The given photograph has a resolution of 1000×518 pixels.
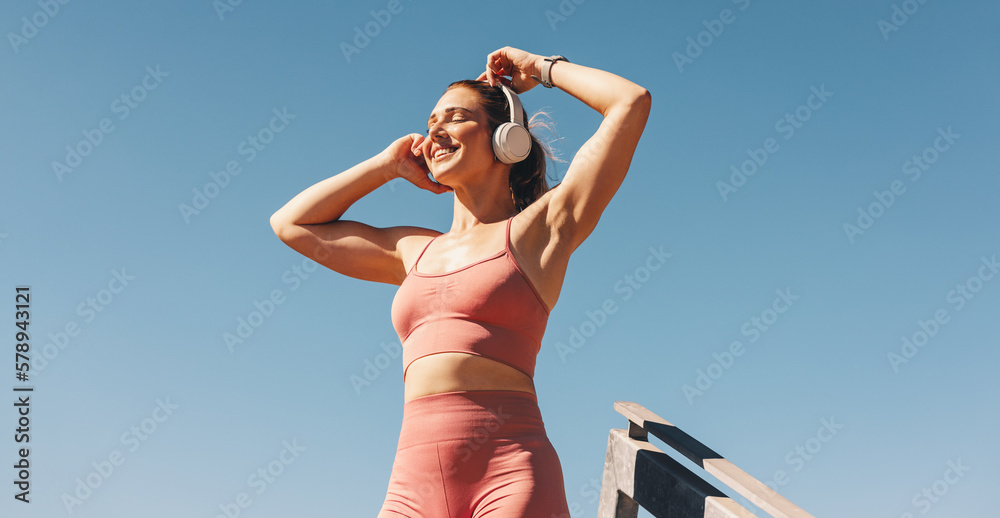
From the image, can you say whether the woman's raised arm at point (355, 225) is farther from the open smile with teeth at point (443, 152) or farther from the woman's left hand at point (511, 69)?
the woman's left hand at point (511, 69)

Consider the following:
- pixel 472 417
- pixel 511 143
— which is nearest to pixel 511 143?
pixel 511 143

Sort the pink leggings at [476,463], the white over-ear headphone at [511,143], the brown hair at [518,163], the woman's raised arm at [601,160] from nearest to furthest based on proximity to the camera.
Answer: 1. the pink leggings at [476,463]
2. the woman's raised arm at [601,160]
3. the white over-ear headphone at [511,143]
4. the brown hair at [518,163]

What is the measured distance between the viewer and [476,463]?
7.50ft

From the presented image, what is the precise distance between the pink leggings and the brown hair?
2.81ft

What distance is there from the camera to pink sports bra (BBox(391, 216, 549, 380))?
2402 mm

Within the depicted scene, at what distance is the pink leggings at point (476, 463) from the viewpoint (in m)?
2.24

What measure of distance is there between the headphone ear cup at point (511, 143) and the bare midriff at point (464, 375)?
0.78 meters

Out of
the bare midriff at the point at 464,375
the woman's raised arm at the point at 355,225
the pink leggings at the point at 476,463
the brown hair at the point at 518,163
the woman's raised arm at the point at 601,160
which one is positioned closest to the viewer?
the pink leggings at the point at 476,463

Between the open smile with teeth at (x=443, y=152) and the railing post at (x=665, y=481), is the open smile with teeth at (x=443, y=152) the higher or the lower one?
the higher one

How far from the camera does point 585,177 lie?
256 centimetres

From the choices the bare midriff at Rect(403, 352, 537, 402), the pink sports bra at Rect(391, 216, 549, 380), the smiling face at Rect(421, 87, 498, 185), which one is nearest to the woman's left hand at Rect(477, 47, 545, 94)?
the smiling face at Rect(421, 87, 498, 185)

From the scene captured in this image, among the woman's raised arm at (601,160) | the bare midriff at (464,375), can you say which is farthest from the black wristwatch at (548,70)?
the bare midriff at (464,375)

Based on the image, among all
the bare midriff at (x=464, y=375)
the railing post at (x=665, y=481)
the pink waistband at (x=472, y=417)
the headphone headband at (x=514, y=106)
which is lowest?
the railing post at (x=665, y=481)

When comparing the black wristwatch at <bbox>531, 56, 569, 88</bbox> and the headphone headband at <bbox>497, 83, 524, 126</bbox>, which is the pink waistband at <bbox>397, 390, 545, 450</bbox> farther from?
the black wristwatch at <bbox>531, 56, 569, 88</bbox>
